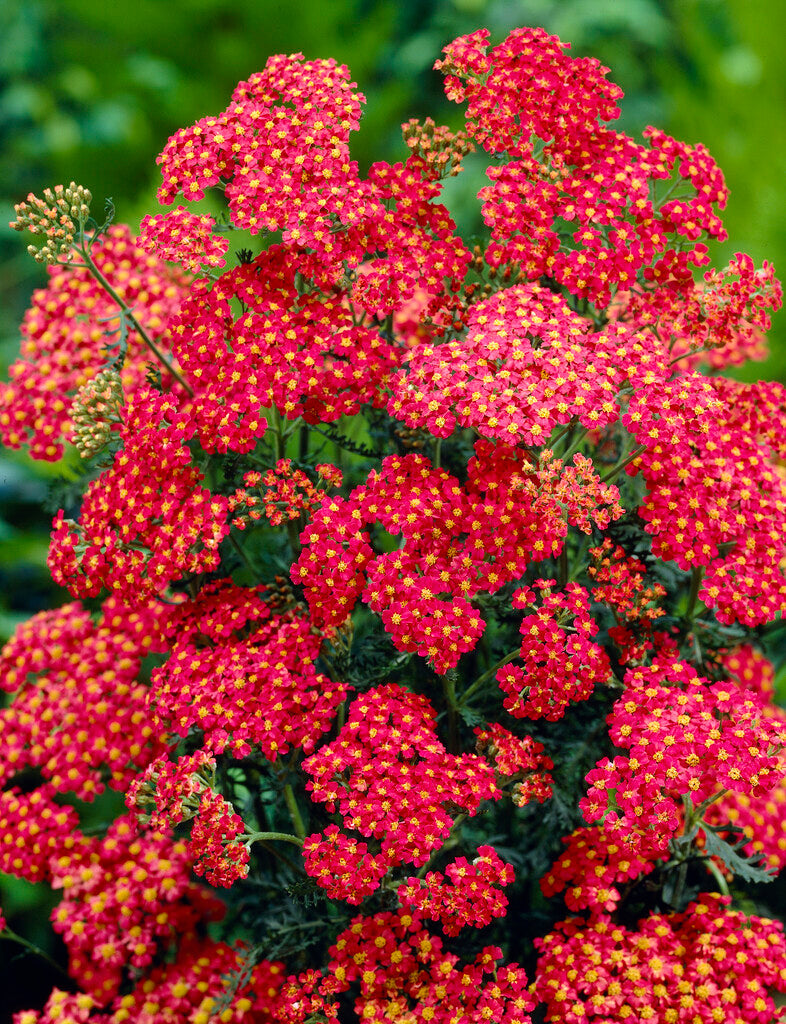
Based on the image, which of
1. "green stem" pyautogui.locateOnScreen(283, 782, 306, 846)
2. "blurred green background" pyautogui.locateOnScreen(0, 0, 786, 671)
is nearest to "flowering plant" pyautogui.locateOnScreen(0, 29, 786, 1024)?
"green stem" pyautogui.locateOnScreen(283, 782, 306, 846)

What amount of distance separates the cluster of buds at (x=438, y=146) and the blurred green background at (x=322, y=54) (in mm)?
4789

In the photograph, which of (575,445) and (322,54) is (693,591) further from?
(322,54)

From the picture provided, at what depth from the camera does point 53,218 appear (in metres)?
1.90

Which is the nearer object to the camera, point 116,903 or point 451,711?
point 451,711

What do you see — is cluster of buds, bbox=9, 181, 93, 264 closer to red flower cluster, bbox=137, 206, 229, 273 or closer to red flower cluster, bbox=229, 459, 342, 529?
red flower cluster, bbox=137, 206, 229, 273

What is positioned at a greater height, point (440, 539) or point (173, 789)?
point (440, 539)

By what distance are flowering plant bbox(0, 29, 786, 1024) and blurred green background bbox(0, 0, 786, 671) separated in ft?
15.9

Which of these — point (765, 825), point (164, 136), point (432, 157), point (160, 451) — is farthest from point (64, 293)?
point (164, 136)

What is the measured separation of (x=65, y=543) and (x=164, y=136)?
21.7ft

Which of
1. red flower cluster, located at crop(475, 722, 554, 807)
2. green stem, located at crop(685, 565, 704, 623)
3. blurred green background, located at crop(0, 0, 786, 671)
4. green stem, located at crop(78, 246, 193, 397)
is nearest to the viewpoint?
red flower cluster, located at crop(475, 722, 554, 807)

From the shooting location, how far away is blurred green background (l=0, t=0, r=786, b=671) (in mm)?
7125

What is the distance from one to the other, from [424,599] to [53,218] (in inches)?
37.9

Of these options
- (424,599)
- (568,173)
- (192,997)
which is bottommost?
(192,997)

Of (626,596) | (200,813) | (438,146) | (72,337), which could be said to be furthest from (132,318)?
(626,596)
